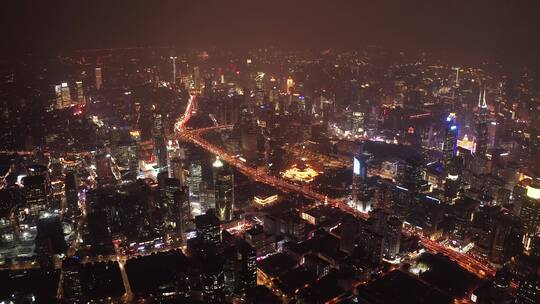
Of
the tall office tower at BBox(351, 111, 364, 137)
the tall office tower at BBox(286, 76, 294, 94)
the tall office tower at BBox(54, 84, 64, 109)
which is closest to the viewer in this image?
the tall office tower at BBox(351, 111, 364, 137)

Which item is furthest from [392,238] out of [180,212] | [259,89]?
[259,89]

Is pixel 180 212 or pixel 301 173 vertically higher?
pixel 180 212

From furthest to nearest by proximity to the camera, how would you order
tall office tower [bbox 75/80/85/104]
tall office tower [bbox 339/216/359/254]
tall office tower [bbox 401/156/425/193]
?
tall office tower [bbox 75/80/85/104] < tall office tower [bbox 401/156/425/193] < tall office tower [bbox 339/216/359/254]

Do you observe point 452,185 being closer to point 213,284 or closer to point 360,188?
point 360,188

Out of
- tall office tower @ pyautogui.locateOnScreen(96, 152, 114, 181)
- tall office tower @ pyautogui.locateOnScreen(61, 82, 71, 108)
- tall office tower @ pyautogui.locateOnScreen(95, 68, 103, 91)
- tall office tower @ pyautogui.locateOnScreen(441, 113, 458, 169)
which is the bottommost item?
tall office tower @ pyautogui.locateOnScreen(96, 152, 114, 181)

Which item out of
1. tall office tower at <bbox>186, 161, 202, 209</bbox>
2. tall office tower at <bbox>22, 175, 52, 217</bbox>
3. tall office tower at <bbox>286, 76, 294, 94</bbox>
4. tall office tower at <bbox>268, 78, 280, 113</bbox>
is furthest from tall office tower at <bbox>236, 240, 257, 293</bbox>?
tall office tower at <bbox>286, 76, 294, 94</bbox>

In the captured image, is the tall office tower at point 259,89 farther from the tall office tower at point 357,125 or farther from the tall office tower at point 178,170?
the tall office tower at point 178,170

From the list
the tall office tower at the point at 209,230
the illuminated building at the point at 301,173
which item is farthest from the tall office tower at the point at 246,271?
the illuminated building at the point at 301,173

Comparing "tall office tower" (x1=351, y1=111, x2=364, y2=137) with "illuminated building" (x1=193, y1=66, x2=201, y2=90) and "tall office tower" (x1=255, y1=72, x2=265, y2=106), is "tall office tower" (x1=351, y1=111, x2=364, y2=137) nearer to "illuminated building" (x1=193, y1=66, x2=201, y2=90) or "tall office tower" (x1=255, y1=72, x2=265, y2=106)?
"tall office tower" (x1=255, y1=72, x2=265, y2=106)
